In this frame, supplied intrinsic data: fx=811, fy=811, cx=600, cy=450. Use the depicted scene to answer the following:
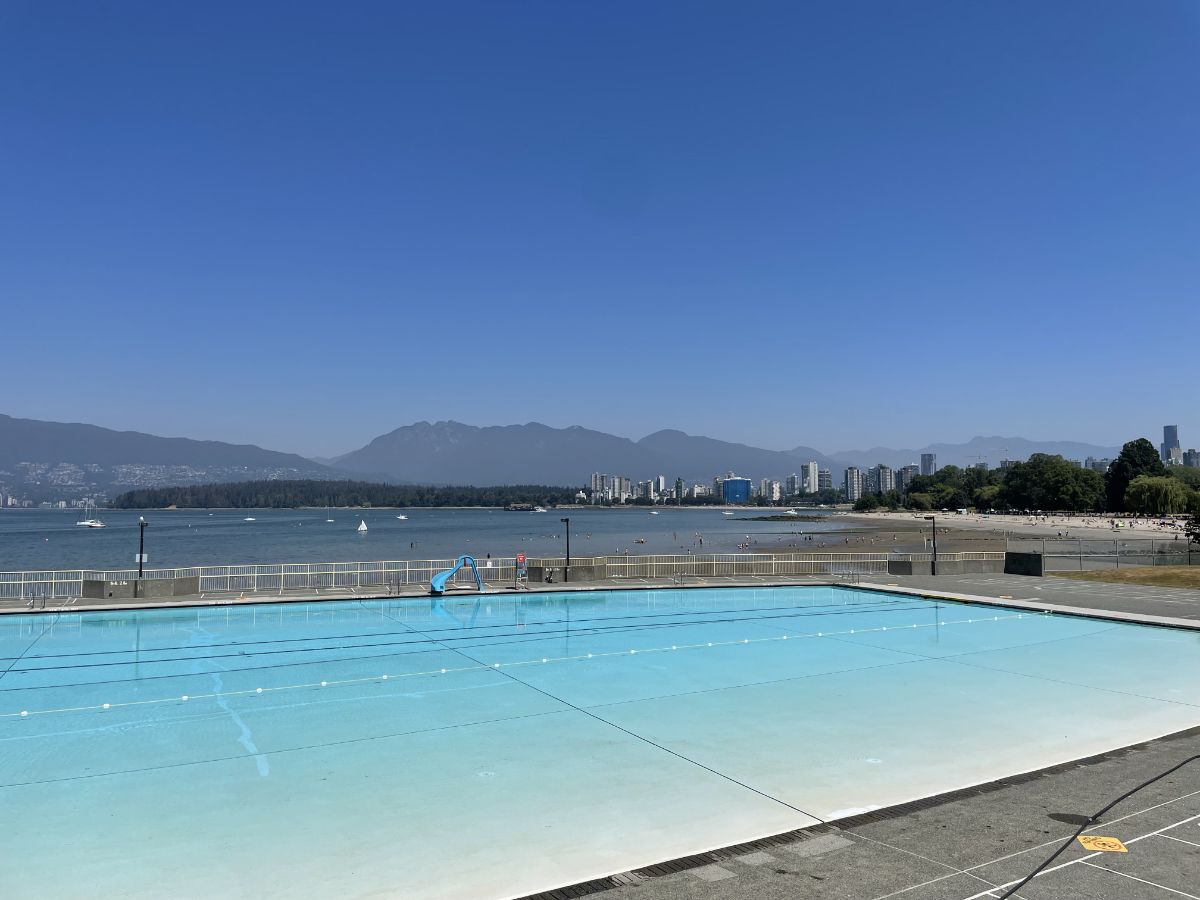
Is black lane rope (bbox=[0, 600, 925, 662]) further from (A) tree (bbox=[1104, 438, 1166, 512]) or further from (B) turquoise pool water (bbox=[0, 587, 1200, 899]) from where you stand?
(A) tree (bbox=[1104, 438, 1166, 512])

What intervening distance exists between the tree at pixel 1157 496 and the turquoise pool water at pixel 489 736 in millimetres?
135346

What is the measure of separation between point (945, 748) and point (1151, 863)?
4.79 meters

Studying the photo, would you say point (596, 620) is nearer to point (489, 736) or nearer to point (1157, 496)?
point (489, 736)

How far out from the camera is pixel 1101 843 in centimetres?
810

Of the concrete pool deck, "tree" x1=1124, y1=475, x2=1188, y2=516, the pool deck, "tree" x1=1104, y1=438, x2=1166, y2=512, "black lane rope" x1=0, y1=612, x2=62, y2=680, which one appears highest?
"tree" x1=1104, y1=438, x2=1166, y2=512

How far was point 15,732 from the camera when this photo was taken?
1338 centimetres

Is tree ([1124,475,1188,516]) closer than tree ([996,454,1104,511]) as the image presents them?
Yes

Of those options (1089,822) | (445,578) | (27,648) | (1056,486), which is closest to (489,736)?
(1089,822)

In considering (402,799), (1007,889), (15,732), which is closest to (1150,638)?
(1007,889)

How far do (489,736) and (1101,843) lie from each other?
8490mm

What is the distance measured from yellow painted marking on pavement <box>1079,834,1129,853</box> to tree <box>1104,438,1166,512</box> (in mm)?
177151

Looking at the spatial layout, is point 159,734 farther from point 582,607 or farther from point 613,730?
point 582,607

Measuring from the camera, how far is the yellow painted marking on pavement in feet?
26.0

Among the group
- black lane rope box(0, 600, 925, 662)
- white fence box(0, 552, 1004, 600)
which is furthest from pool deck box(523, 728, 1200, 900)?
white fence box(0, 552, 1004, 600)
